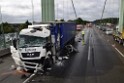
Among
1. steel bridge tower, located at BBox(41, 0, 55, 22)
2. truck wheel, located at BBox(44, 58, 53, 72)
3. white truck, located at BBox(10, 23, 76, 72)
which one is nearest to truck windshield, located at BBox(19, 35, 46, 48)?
white truck, located at BBox(10, 23, 76, 72)

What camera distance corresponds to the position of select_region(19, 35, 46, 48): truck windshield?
Answer: 15.9 m

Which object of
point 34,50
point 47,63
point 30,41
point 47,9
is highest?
point 47,9

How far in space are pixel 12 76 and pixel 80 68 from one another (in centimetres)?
424

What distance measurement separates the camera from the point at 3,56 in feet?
78.0

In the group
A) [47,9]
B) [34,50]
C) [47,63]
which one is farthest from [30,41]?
[47,9]

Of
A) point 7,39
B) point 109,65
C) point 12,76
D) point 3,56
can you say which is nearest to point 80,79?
point 12,76

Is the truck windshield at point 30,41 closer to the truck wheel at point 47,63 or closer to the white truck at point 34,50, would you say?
the white truck at point 34,50

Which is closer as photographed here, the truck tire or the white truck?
the white truck

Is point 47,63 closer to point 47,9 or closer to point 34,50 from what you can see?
point 34,50

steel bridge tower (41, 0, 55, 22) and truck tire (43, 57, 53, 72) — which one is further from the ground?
steel bridge tower (41, 0, 55, 22)

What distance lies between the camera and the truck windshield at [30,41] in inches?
626

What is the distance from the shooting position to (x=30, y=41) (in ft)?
52.9

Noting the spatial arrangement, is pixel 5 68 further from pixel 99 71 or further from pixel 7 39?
pixel 7 39

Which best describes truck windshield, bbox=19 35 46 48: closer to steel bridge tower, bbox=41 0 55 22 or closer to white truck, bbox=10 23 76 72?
white truck, bbox=10 23 76 72
